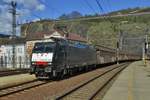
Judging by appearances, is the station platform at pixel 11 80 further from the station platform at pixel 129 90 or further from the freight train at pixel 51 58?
the station platform at pixel 129 90

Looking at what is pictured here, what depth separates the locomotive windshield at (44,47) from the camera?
2508 centimetres

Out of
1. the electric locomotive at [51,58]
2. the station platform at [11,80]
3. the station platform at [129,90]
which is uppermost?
the electric locomotive at [51,58]

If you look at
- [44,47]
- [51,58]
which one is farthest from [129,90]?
[44,47]

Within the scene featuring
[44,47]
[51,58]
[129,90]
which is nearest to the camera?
[129,90]

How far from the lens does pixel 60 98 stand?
1462 cm

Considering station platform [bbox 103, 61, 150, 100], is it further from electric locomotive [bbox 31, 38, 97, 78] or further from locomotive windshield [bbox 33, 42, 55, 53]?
locomotive windshield [bbox 33, 42, 55, 53]

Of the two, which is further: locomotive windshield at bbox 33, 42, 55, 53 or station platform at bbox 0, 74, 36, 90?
locomotive windshield at bbox 33, 42, 55, 53

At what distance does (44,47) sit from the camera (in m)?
25.5

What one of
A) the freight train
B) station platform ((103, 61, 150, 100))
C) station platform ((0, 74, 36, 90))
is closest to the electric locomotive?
the freight train

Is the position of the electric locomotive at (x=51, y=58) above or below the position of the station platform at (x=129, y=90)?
above

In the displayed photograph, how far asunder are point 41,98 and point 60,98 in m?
0.88

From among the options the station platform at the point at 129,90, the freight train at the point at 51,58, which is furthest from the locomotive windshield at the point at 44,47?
the station platform at the point at 129,90

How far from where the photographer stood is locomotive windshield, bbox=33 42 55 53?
2508 centimetres

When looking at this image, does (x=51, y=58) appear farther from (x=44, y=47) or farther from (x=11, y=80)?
(x=11, y=80)
